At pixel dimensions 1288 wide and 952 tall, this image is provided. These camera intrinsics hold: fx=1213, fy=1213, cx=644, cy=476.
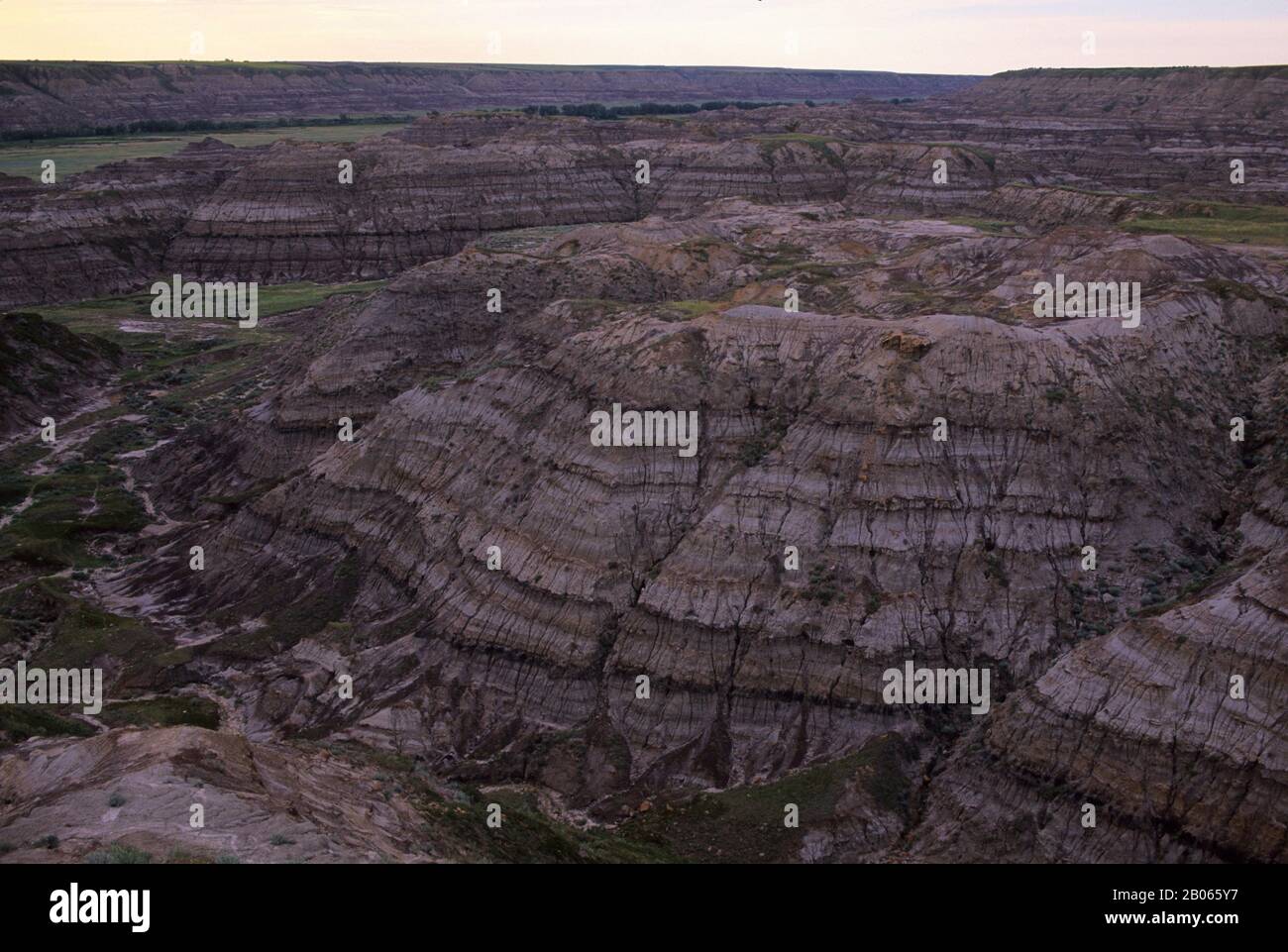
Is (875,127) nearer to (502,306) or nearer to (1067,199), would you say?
(1067,199)

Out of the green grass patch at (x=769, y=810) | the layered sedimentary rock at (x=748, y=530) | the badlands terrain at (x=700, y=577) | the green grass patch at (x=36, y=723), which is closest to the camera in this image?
the badlands terrain at (x=700, y=577)

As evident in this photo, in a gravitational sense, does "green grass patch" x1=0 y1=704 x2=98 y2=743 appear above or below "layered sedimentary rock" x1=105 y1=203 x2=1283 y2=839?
below

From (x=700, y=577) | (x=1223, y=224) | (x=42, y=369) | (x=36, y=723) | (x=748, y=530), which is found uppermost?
(x=1223, y=224)

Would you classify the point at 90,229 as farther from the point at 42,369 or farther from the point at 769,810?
the point at 769,810

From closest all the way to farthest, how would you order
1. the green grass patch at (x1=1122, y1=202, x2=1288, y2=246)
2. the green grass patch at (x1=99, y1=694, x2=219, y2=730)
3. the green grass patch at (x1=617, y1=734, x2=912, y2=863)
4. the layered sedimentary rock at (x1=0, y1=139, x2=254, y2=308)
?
the green grass patch at (x1=617, y1=734, x2=912, y2=863), the green grass patch at (x1=99, y1=694, x2=219, y2=730), the green grass patch at (x1=1122, y1=202, x2=1288, y2=246), the layered sedimentary rock at (x1=0, y1=139, x2=254, y2=308)

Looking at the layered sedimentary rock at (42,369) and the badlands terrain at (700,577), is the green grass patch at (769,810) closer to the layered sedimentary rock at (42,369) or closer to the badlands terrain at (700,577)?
the badlands terrain at (700,577)

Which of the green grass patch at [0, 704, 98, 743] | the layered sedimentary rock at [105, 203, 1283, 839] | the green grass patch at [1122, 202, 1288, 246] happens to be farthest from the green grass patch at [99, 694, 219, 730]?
the green grass patch at [1122, 202, 1288, 246]

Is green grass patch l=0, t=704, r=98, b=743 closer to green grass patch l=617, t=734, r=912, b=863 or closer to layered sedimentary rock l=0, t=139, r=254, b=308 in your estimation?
green grass patch l=617, t=734, r=912, b=863

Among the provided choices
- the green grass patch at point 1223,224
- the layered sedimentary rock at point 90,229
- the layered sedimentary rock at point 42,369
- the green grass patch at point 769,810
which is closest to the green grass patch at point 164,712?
the green grass patch at point 769,810

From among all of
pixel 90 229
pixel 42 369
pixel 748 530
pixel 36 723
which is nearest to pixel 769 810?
pixel 748 530
